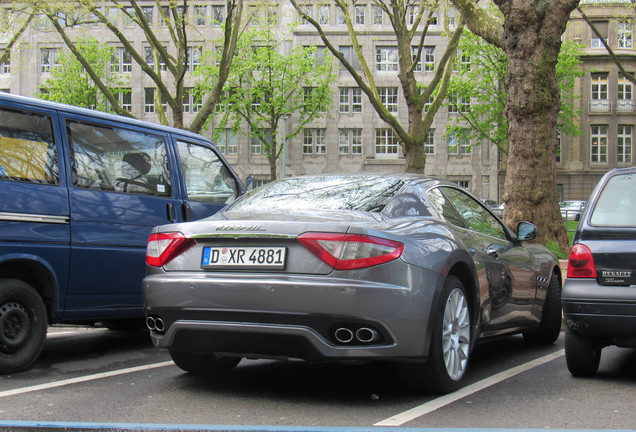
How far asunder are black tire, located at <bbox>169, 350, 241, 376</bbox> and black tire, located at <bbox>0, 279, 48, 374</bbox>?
1.18m

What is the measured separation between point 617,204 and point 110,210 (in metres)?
3.99

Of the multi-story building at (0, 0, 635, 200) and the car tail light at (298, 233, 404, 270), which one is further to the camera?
the multi-story building at (0, 0, 635, 200)

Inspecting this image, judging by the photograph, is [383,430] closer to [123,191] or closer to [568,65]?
[123,191]

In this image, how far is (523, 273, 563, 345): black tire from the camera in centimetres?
695

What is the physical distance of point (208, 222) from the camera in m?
4.60

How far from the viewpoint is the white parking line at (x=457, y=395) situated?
13.2 feet

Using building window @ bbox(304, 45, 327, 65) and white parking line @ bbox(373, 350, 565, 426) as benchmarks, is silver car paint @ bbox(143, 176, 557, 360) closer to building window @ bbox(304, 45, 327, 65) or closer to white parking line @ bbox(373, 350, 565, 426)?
white parking line @ bbox(373, 350, 565, 426)

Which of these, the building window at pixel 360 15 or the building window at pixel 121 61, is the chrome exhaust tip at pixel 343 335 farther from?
the building window at pixel 121 61

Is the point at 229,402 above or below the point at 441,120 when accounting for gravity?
below

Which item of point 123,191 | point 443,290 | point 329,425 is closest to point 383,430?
point 329,425

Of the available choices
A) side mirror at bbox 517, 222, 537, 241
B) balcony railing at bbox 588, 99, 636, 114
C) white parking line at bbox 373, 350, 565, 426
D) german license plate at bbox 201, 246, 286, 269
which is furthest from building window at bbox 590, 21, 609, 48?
german license plate at bbox 201, 246, 286, 269

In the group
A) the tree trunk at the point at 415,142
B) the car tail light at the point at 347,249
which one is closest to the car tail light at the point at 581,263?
the car tail light at the point at 347,249

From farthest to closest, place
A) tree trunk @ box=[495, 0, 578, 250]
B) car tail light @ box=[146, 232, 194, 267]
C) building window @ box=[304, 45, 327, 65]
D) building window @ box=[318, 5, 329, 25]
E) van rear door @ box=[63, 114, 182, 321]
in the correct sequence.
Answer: building window @ box=[318, 5, 329, 25]
building window @ box=[304, 45, 327, 65]
tree trunk @ box=[495, 0, 578, 250]
van rear door @ box=[63, 114, 182, 321]
car tail light @ box=[146, 232, 194, 267]

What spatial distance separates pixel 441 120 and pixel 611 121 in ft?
43.0
